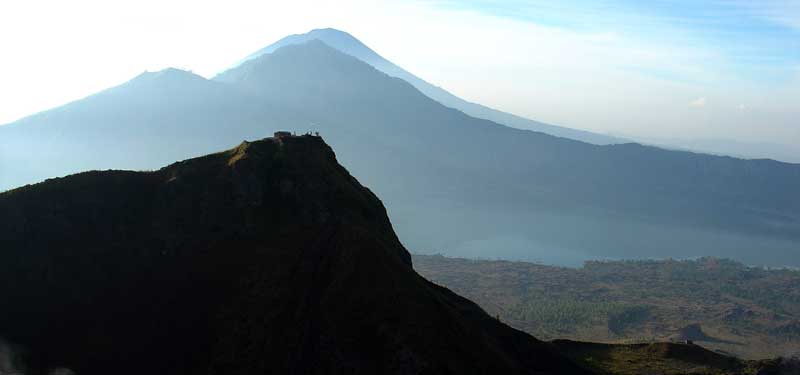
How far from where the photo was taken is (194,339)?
32.6 m

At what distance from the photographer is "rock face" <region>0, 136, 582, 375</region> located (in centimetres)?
3130

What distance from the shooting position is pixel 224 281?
35406 mm

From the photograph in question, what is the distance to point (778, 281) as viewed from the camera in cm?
18112

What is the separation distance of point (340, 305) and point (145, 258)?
12.3 metres

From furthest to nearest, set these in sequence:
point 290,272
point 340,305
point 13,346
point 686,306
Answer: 1. point 686,306
2. point 290,272
3. point 340,305
4. point 13,346

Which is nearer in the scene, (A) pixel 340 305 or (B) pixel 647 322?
(A) pixel 340 305

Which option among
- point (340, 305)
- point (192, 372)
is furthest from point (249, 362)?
point (340, 305)

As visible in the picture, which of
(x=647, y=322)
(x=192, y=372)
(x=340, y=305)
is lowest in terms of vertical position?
(x=647, y=322)

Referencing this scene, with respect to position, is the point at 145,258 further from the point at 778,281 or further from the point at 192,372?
the point at 778,281

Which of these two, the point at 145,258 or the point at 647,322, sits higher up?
the point at 145,258

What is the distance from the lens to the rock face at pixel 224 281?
3130cm

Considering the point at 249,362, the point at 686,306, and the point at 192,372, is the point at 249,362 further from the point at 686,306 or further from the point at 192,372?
the point at 686,306

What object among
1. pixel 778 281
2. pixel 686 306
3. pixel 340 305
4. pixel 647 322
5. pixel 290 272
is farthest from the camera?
pixel 778 281

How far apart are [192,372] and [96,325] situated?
6113mm
